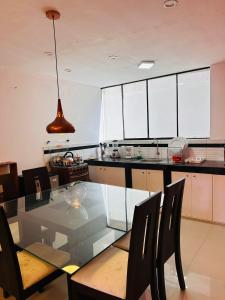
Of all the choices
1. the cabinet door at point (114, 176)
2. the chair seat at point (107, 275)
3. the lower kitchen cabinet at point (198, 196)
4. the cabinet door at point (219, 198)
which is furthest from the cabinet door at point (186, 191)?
the chair seat at point (107, 275)

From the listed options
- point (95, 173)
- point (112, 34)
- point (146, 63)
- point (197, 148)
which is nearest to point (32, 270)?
point (112, 34)

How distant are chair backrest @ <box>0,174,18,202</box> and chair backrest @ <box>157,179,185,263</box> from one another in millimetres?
2031

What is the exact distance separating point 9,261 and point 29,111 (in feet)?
9.07

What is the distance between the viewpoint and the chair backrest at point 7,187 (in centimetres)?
286

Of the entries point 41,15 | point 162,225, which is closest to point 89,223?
point 162,225

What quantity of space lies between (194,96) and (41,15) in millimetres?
2960

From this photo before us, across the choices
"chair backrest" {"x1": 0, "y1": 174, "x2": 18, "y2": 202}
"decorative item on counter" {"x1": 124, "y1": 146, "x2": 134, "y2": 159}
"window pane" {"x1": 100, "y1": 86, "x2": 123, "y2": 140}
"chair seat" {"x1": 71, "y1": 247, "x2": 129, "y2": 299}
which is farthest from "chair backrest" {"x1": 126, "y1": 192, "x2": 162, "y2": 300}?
"window pane" {"x1": 100, "y1": 86, "x2": 123, "y2": 140}

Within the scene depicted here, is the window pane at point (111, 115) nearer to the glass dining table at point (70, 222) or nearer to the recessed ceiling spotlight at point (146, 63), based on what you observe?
the recessed ceiling spotlight at point (146, 63)

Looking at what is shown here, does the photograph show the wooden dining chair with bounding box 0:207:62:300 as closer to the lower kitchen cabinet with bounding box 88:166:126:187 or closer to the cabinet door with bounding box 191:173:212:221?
the cabinet door with bounding box 191:173:212:221

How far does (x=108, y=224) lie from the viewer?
2117 millimetres

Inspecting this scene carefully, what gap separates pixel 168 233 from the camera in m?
1.99

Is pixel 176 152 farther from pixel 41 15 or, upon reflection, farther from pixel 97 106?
pixel 41 15

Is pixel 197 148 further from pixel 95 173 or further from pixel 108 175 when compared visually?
pixel 95 173

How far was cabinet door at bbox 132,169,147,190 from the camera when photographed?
4118 millimetres
